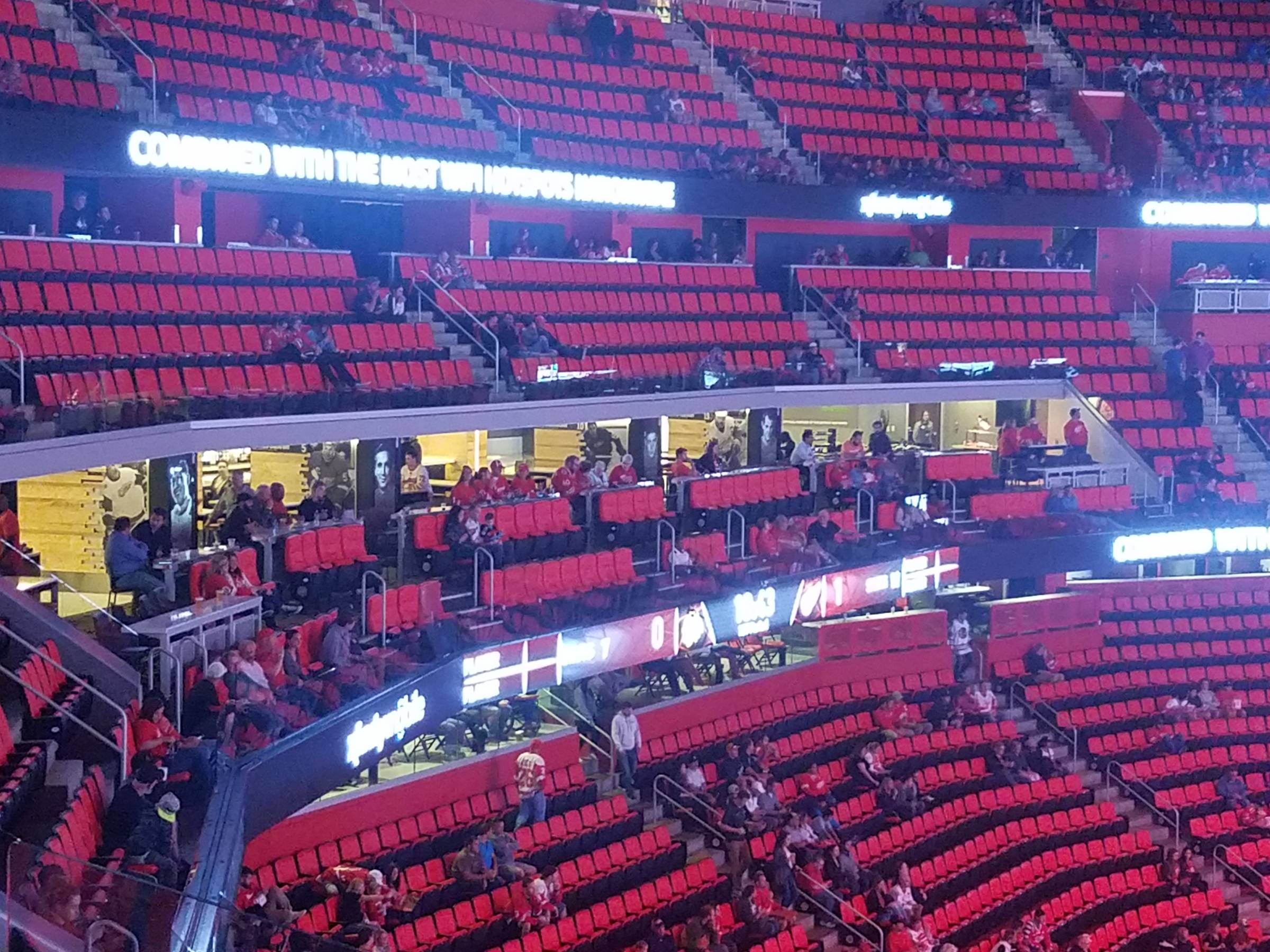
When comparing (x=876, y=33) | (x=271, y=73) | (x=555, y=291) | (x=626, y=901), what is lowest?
(x=626, y=901)

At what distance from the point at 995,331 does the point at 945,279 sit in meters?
1.49

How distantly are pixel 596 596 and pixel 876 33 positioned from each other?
17343 millimetres

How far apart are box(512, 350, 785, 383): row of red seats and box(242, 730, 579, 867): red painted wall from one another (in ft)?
15.6

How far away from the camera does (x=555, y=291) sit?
22453 mm

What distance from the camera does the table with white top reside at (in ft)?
35.7

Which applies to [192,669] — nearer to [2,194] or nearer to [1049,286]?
[2,194]

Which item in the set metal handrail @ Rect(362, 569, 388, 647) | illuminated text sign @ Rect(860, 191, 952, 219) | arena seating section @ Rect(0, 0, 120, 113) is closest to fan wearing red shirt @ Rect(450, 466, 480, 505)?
metal handrail @ Rect(362, 569, 388, 647)

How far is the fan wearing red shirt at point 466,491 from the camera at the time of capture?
56.3ft

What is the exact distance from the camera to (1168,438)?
1030 inches

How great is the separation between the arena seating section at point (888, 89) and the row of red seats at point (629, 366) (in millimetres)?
4476

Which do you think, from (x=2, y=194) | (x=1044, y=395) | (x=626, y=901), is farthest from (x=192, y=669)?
(x=1044, y=395)

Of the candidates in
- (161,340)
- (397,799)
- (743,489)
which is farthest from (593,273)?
(397,799)

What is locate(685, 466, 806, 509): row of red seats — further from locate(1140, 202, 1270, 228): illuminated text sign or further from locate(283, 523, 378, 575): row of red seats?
locate(1140, 202, 1270, 228): illuminated text sign

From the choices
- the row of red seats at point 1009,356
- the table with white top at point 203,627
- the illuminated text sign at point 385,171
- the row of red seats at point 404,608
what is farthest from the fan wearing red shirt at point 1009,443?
the table with white top at point 203,627
